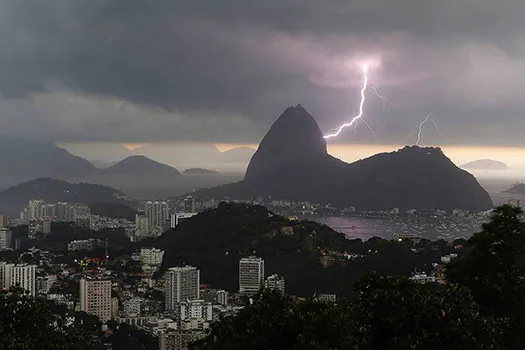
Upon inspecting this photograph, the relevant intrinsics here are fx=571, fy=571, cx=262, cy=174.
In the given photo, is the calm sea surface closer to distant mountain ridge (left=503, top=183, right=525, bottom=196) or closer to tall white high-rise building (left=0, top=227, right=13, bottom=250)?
distant mountain ridge (left=503, top=183, right=525, bottom=196)

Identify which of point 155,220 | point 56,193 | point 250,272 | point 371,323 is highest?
point 56,193

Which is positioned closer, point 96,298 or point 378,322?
point 378,322

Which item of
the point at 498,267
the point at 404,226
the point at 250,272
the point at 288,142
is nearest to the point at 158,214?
the point at 404,226

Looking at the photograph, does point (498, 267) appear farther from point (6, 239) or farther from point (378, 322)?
point (6, 239)

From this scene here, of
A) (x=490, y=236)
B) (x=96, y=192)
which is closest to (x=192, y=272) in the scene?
(x=490, y=236)

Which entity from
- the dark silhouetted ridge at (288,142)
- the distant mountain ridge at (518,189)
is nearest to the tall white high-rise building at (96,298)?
the distant mountain ridge at (518,189)

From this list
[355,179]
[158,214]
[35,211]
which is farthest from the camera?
[355,179]
